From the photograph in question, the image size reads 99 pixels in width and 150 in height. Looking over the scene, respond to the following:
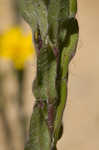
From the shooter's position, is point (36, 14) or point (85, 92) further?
point (85, 92)

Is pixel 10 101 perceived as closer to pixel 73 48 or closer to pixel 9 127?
pixel 9 127

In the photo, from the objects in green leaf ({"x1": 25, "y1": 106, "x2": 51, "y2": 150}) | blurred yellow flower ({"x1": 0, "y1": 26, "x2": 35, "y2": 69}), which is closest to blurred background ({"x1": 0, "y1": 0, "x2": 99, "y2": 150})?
blurred yellow flower ({"x1": 0, "y1": 26, "x2": 35, "y2": 69})

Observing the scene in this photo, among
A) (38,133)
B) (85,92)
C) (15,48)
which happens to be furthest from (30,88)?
(38,133)

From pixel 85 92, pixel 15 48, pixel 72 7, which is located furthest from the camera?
pixel 85 92

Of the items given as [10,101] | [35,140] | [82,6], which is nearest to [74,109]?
[10,101]

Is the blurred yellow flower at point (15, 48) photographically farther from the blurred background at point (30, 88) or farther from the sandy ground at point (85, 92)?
the sandy ground at point (85, 92)

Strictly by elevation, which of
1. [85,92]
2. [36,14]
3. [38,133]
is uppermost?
→ [36,14]

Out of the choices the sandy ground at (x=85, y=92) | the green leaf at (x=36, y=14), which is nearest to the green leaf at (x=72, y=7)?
the green leaf at (x=36, y=14)

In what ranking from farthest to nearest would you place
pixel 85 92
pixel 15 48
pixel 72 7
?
pixel 85 92 < pixel 15 48 < pixel 72 7

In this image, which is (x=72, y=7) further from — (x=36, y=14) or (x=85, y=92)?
(x=85, y=92)
